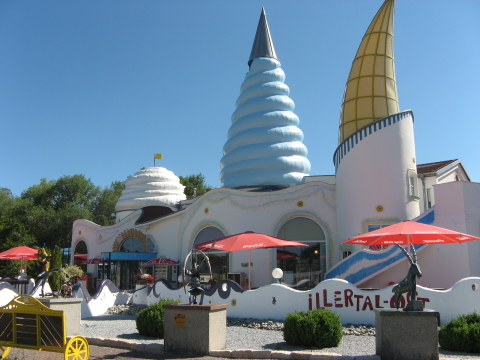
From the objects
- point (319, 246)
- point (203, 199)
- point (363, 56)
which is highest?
point (363, 56)

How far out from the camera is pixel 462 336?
9.37 meters

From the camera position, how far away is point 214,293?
15703 millimetres

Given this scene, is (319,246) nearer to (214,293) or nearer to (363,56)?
(214,293)

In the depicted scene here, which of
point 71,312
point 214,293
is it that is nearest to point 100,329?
point 71,312

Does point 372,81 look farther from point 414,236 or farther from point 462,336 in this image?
point 462,336

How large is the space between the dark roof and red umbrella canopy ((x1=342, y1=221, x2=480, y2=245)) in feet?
Result: 45.0

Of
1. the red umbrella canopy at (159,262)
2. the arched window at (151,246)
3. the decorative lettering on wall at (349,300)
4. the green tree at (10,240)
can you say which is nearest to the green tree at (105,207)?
the green tree at (10,240)

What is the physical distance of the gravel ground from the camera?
31.9 feet

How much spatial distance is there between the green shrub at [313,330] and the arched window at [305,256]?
455 inches

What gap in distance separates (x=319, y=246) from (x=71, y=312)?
13.3 meters

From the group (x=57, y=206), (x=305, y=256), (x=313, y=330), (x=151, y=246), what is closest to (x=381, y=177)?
(x=305, y=256)

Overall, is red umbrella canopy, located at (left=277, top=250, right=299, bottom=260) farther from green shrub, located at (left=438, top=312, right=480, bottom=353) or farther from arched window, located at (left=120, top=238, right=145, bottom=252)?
green shrub, located at (left=438, top=312, right=480, bottom=353)

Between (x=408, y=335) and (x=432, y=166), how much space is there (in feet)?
68.8

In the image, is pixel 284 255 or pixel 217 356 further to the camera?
pixel 284 255
